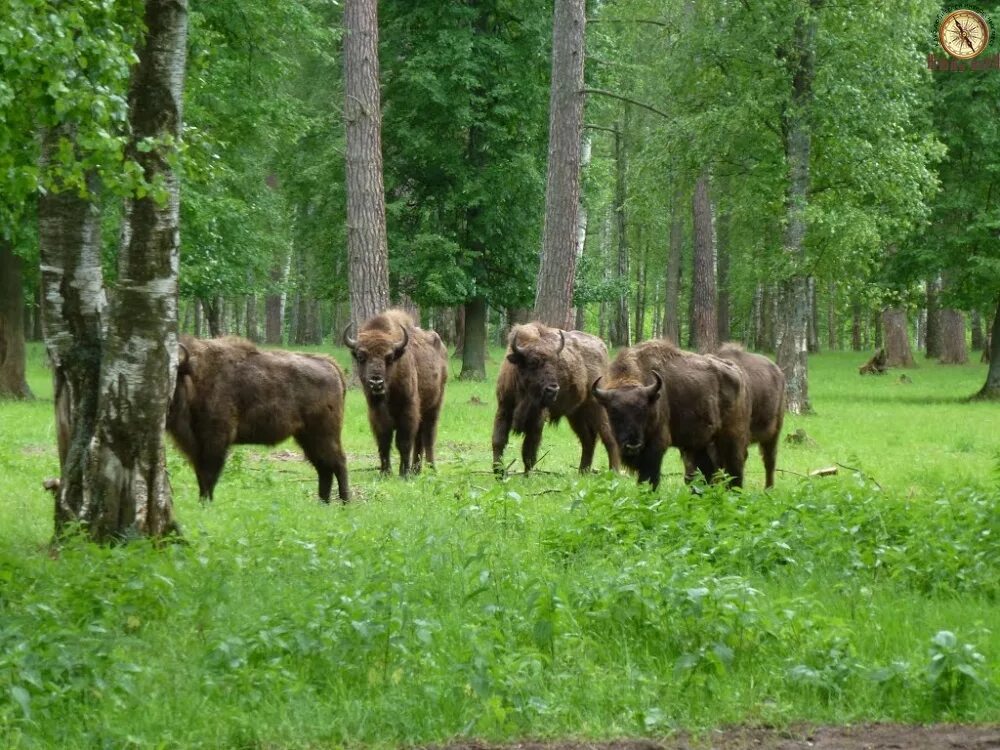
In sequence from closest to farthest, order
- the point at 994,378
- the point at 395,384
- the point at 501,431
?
the point at 395,384, the point at 501,431, the point at 994,378

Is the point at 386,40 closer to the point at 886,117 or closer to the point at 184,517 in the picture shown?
the point at 886,117

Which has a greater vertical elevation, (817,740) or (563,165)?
(563,165)

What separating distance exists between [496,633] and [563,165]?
54.3ft

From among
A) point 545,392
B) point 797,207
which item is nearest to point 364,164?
point 797,207

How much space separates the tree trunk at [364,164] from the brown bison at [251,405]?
40.9 ft

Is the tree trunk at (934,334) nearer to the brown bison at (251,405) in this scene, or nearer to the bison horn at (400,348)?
the bison horn at (400,348)

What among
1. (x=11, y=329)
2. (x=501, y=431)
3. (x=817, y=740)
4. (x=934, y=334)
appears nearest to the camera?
Answer: (x=817, y=740)

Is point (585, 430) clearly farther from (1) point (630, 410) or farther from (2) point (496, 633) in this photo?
(2) point (496, 633)

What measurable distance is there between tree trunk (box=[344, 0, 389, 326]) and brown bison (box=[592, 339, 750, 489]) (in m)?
13.0

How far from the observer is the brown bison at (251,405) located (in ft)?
42.7

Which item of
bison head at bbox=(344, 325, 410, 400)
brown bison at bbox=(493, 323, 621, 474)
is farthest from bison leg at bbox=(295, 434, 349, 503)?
brown bison at bbox=(493, 323, 621, 474)

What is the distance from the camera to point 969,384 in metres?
35.9

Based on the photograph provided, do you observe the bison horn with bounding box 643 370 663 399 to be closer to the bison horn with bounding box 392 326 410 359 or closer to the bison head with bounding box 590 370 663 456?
the bison head with bounding box 590 370 663 456

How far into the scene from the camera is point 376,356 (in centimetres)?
1570
